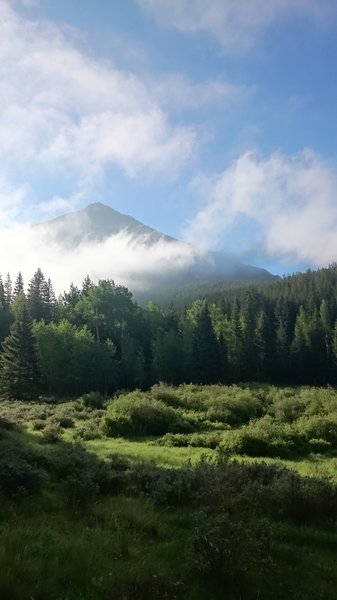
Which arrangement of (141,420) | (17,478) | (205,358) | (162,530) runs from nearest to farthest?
1. (162,530)
2. (17,478)
3. (141,420)
4. (205,358)

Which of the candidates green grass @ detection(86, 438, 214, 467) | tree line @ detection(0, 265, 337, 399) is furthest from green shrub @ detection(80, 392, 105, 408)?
tree line @ detection(0, 265, 337, 399)

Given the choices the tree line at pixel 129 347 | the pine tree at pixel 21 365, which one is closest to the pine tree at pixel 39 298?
the tree line at pixel 129 347

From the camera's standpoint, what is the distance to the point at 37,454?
1435 centimetres

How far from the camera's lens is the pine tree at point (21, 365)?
5853 cm

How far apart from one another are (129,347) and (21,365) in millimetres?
20751

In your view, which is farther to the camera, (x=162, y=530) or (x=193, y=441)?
(x=193, y=441)

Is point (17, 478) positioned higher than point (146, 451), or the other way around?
point (17, 478)

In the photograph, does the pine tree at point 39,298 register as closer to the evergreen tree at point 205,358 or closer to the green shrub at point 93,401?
the evergreen tree at point 205,358

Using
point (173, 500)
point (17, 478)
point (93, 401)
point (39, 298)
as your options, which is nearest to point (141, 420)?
point (93, 401)

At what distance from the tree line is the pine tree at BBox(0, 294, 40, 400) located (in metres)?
0.13

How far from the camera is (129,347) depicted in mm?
77562

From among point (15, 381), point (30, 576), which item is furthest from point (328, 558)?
point (15, 381)

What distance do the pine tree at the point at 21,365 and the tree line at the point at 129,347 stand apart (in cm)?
13

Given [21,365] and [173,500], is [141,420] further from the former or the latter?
[21,365]
